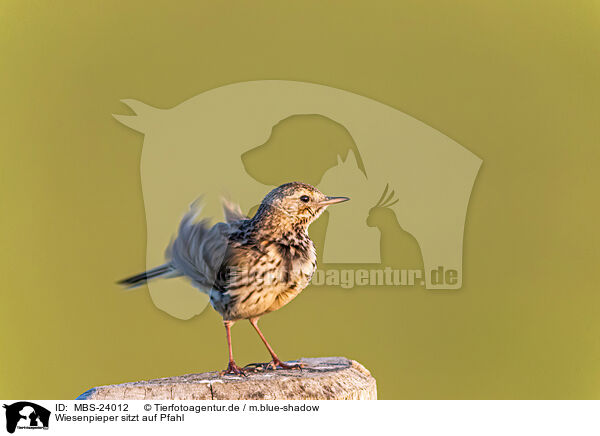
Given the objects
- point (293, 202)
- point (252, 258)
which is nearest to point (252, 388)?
point (252, 258)

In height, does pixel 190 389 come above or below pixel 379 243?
below

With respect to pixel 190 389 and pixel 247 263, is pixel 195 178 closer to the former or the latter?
pixel 247 263
